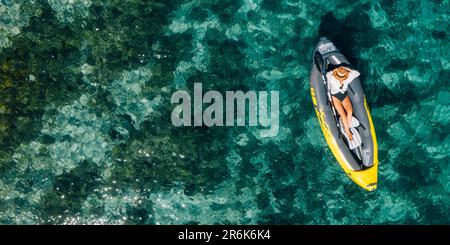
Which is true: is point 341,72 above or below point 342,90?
above

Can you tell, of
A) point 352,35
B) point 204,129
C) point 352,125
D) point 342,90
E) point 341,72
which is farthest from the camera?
point 204,129

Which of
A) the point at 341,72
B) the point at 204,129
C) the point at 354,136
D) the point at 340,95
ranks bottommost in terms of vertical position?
the point at 354,136

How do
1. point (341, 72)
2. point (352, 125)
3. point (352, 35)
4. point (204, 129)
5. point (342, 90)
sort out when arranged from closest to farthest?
point (341, 72), point (342, 90), point (352, 125), point (352, 35), point (204, 129)

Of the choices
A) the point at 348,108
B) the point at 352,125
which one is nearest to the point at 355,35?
the point at 348,108

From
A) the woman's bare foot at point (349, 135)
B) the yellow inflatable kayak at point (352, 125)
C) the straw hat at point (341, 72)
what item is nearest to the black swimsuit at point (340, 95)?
the yellow inflatable kayak at point (352, 125)

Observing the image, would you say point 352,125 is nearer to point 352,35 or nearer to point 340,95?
point 340,95

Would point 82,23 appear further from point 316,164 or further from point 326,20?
point 316,164

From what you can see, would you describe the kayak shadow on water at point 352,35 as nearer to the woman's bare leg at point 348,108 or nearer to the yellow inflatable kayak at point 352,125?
the yellow inflatable kayak at point 352,125
